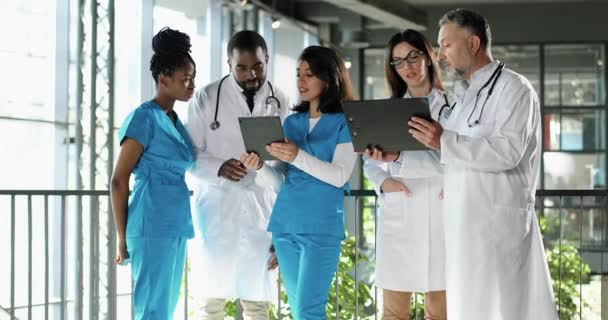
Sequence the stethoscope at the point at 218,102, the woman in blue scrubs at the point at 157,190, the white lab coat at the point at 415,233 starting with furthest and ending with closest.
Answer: the stethoscope at the point at 218,102
the woman in blue scrubs at the point at 157,190
the white lab coat at the point at 415,233

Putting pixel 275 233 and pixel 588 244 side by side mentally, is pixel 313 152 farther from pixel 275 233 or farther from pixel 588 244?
pixel 588 244

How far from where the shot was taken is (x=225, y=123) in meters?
3.88

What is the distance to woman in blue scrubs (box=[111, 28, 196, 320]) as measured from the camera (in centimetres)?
349

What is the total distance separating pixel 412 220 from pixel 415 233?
0.05 meters

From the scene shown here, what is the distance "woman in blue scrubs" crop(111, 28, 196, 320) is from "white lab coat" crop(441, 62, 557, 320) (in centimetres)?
110

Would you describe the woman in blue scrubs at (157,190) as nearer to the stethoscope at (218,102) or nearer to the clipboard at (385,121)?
the stethoscope at (218,102)

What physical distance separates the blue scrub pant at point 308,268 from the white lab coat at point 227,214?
0.31 meters

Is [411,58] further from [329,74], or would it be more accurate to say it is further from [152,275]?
[152,275]

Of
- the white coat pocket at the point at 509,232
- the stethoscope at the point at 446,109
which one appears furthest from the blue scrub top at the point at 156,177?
the white coat pocket at the point at 509,232

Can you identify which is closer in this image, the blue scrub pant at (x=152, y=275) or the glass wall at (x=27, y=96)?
the blue scrub pant at (x=152, y=275)

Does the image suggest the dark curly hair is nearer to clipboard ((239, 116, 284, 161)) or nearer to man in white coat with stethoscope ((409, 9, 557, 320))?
clipboard ((239, 116, 284, 161))

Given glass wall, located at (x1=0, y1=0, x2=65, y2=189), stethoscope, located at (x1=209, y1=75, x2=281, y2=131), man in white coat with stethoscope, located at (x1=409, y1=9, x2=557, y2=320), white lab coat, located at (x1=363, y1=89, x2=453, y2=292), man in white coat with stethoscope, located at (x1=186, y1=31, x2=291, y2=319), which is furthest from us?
glass wall, located at (x1=0, y1=0, x2=65, y2=189)

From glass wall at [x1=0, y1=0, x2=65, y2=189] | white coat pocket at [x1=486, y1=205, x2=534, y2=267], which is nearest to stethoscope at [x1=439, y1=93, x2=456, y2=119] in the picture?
white coat pocket at [x1=486, y1=205, x2=534, y2=267]

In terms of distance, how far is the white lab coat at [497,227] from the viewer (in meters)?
2.99
